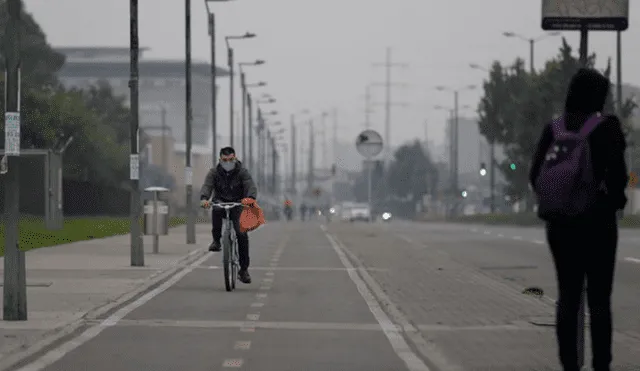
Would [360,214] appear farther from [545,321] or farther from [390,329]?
[390,329]

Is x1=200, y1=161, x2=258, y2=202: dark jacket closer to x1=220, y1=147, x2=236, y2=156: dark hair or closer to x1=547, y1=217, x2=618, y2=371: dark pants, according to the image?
x1=220, y1=147, x2=236, y2=156: dark hair

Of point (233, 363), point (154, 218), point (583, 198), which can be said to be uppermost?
point (583, 198)

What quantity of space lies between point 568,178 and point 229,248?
12.9 metres

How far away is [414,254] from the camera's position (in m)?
37.3

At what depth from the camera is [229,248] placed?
22844 millimetres

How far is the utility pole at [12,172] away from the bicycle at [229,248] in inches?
239

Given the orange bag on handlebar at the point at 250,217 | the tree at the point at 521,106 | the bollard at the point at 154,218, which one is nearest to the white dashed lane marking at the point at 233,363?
the orange bag on handlebar at the point at 250,217

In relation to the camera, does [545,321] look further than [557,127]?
Yes

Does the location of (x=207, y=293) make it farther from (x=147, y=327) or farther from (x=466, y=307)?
(x=147, y=327)

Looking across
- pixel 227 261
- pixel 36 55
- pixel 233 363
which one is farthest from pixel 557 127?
pixel 36 55

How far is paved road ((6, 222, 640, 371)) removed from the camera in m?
13.5

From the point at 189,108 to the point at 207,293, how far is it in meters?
26.4

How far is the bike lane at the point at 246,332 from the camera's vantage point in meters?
13.4

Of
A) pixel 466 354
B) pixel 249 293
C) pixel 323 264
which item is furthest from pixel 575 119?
pixel 323 264
